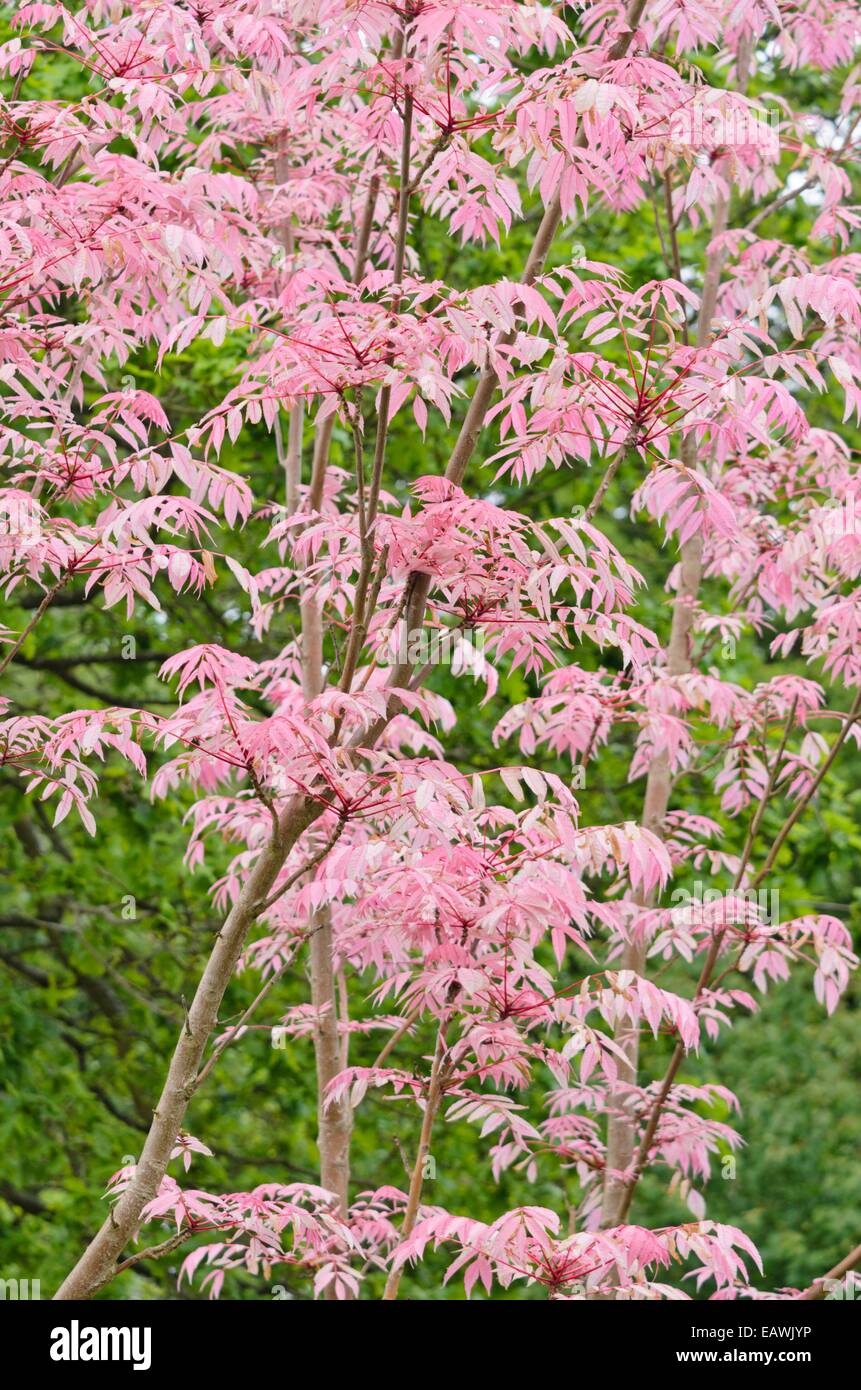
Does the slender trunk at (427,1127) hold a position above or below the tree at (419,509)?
below

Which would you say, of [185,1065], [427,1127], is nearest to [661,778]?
[427,1127]

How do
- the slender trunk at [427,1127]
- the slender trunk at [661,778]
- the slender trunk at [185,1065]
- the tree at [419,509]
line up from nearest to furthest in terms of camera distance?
the tree at [419,509] → the slender trunk at [185,1065] → the slender trunk at [427,1127] → the slender trunk at [661,778]

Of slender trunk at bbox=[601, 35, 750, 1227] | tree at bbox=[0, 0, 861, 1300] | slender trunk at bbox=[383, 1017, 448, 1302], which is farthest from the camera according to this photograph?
slender trunk at bbox=[601, 35, 750, 1227]

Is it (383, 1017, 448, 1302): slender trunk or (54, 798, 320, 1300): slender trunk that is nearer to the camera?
(54, 798, 320, 1300): slender trunk

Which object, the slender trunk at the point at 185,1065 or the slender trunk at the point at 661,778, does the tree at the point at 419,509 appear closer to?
the slender trunk at the point at 185,1065

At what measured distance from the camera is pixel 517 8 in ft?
9.11

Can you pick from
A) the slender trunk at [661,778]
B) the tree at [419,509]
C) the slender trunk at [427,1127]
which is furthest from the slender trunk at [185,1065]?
the slender trunk at [661,778]

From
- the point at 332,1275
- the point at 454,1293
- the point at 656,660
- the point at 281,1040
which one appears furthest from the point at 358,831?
the point at 454,1293

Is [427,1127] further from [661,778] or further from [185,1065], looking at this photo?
[661,778]

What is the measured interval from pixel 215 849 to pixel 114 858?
51 centimetres

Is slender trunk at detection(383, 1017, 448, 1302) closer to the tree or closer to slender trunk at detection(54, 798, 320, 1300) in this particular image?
the tree

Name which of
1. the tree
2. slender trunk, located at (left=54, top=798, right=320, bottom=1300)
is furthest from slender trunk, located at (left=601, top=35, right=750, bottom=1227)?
slender trunk, located at (left=54, top=798, right=320, bottom=1300)

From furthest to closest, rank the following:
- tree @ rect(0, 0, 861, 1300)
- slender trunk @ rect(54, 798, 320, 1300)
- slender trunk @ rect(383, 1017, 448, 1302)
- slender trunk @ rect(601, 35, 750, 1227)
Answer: slender trunk @ rect(601, 35, 750, 1227) → slender trunk @ rect(383, 1017, 448, 1302) → slender trunk @ rect(54, 798, 320, 1300) → tree @ rect(0, 0, 861, 1300)

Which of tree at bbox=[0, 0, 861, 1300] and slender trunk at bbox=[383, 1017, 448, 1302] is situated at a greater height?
tree at bbox=[0, 0, 861, 1300]
